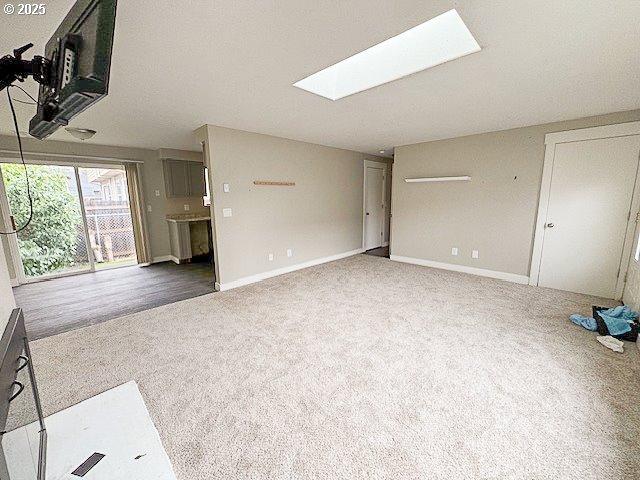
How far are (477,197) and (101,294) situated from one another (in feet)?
19.1

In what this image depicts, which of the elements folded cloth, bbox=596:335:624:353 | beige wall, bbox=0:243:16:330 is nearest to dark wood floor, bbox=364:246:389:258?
folded cloth, bbox=596:335:624:353

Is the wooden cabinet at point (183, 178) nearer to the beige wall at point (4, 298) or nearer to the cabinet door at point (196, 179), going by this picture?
the cabinet door at point (196, 179)

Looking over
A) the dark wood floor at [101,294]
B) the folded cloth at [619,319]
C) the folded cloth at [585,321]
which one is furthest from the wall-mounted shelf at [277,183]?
the folded cloth at [619,319]

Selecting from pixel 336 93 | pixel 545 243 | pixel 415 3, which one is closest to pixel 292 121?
pixel 336 93

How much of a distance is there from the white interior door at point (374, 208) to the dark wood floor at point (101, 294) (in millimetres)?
3583

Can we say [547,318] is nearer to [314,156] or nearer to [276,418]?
[276,418]

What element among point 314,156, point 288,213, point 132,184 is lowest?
point 288,213

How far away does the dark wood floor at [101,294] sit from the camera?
9.66 ft

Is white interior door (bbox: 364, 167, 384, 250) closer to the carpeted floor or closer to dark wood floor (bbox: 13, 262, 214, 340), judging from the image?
the carpeted floor

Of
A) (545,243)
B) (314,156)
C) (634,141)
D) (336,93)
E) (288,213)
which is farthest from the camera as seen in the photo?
(314,156)

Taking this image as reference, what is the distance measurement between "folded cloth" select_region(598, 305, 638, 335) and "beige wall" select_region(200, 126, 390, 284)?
3.84 metres

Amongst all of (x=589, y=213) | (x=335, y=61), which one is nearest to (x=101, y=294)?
(x=335, y=61)

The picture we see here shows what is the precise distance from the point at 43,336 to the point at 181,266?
8.92ft

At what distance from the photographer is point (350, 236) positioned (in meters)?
5.77
